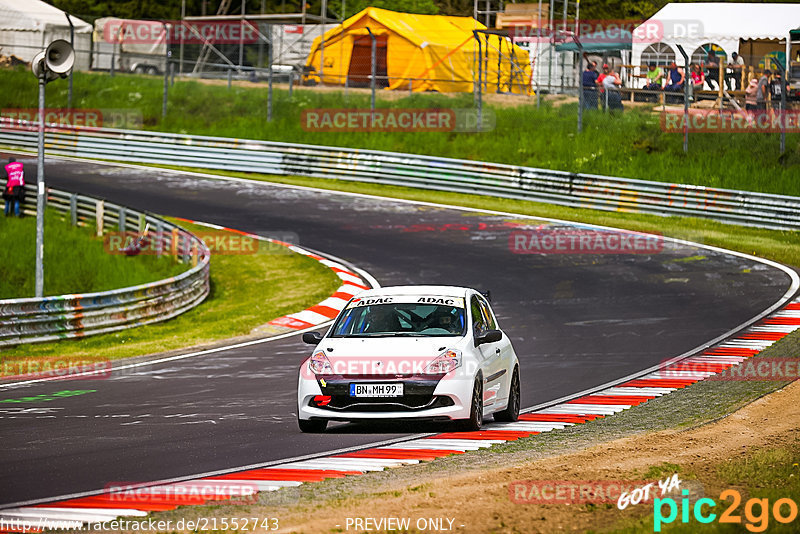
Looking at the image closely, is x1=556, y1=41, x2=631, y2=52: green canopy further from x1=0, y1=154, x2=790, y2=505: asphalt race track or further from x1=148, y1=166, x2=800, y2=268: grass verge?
x1=0, y1=154, x2=790, y2=505: asphalt race track

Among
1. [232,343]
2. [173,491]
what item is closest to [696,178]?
→ [232,343]

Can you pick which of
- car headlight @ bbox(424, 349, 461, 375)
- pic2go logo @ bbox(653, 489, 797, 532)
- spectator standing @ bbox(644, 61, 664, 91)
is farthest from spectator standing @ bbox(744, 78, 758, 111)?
pic2go logo @ bbox(653, 489, 797, 532)

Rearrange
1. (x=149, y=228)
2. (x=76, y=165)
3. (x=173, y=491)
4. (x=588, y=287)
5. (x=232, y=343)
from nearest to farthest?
(x=173, y=491)
(x=232, y=343)
(x=588, y=287)
(x=149, y=228)
(x=76, y=165)

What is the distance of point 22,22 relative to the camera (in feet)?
174

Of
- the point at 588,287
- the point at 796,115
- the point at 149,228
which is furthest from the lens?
the point at 796,115

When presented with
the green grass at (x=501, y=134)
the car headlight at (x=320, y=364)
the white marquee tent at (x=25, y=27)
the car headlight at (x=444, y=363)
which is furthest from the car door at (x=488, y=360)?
the white marquee tent at (x=25, y=27)

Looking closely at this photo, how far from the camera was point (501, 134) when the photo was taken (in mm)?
36031

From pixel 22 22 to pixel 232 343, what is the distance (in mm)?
39801

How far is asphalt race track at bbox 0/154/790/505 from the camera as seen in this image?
394 inches

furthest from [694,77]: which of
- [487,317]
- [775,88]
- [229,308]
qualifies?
[487,317]

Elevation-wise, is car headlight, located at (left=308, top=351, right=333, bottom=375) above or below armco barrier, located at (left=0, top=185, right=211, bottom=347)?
above

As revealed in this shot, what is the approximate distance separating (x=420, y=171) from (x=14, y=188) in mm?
11616

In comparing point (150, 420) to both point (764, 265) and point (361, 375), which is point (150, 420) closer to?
point (361, 375)

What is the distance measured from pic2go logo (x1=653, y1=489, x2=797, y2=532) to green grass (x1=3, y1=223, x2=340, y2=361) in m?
11.8
